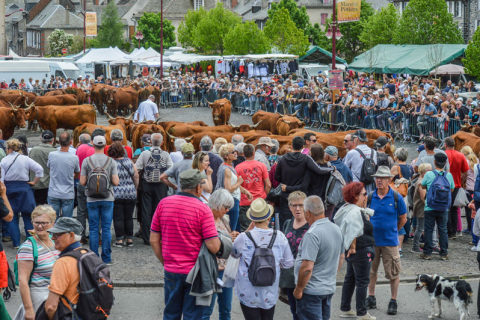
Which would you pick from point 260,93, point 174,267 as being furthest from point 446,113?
point 174,267

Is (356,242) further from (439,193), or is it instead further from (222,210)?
(439,193)

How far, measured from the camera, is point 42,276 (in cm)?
630

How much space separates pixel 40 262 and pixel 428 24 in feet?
185

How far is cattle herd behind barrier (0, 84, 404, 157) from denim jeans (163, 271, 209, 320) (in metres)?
7.88

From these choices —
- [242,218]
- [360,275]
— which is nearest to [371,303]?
[360,275]

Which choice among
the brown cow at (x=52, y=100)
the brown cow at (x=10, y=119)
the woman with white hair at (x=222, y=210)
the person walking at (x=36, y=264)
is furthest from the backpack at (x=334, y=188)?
the brown cow at (x=52, y=100)

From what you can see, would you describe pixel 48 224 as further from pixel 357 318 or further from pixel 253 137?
pixel 253 137

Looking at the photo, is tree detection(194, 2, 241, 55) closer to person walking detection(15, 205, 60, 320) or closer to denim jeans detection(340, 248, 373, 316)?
denim jeans detection(340, 248, 373, 316)

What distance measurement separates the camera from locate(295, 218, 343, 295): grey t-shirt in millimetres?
6805

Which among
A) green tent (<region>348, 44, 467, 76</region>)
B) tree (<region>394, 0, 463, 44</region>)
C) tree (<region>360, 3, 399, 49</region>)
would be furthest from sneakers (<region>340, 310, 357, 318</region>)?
tree (<region>360, 3, 399, 49</region>)

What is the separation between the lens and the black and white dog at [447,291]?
8.51 meters

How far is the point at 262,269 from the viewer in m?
6.61

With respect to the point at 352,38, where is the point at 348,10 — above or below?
below

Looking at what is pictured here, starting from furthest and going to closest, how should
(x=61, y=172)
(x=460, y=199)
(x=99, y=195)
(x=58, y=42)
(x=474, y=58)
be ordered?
1. (x=58, y=42)
2. (x=474, y=58)
3. (x=460, y=199)
4. (x=61, y=172)
5. (x=99, y=195)
